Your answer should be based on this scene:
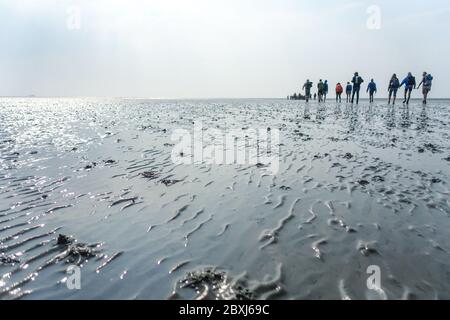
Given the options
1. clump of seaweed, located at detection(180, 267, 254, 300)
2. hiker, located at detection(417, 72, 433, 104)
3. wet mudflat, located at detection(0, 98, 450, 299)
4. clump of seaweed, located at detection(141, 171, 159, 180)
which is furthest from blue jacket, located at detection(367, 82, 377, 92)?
clump of seaweed, located at detection(180, 267, 254, 300)

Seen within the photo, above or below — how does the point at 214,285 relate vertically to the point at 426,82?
below

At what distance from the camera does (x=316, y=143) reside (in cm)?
1722

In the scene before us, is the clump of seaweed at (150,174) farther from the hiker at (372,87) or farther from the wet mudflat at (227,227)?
the hiker at (372,87)

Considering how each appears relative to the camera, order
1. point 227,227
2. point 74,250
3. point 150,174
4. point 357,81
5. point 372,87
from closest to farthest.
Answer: point 74,250 → point 227,227 → point 150,174 → point 357,81 → point 372,87

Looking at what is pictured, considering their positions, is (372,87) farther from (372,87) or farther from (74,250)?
(74,250)

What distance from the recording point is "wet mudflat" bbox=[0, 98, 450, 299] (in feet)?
17.6

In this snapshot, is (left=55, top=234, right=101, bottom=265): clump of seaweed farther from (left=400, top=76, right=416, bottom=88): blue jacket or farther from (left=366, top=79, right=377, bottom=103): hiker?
(left=366, top=79, right=377, bottom=103): hiker

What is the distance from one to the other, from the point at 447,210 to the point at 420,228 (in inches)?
56.3

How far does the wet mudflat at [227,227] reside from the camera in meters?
5.37

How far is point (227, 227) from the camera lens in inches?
296

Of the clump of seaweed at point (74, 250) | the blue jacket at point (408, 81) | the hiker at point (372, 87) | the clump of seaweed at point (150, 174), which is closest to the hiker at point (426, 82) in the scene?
the blue jacket at point (408, 81)

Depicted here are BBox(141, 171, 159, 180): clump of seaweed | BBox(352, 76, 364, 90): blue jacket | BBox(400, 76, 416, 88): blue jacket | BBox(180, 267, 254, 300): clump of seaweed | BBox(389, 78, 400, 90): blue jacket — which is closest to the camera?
BBox(180, 267, 254, 300): clump of seaweed

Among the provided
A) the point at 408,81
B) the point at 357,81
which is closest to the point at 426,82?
the point at 408,81
